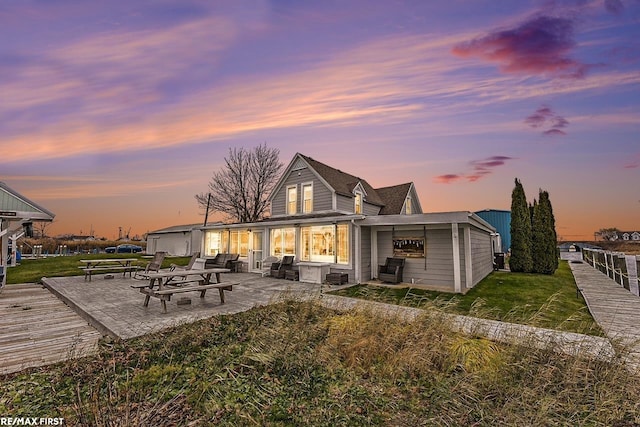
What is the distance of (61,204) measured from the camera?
23594 millimetres

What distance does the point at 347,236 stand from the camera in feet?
38.9

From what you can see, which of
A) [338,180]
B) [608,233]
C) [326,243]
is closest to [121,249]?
[338,180]

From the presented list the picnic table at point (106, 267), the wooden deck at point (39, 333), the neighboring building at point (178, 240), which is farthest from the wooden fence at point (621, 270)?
the neighboring building at point (178, 240)

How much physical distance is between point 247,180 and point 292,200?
14894 millimetres

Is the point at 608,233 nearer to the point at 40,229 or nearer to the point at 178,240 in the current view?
the point at 178,240

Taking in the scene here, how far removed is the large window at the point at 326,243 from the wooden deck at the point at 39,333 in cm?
828

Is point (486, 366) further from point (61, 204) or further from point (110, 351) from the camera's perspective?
point (61, 204)

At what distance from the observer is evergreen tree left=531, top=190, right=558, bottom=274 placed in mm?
15273

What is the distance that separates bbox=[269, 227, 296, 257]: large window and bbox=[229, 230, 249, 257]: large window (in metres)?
2.00

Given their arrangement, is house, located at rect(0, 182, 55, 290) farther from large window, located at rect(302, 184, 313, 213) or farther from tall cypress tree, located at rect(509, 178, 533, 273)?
tall cypress tree, located at rect(509, 178, 533, 273)

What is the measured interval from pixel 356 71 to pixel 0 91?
40.8 feet

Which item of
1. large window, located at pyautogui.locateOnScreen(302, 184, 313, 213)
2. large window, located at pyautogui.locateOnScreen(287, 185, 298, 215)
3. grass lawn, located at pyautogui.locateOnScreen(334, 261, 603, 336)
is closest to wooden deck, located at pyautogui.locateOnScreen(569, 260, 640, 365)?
grass lawn, located at pyautogui.locateOnScreen(334, 261, 603, 336)

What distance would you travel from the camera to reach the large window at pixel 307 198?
1545 cm

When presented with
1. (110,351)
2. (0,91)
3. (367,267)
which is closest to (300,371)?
(110,351)
